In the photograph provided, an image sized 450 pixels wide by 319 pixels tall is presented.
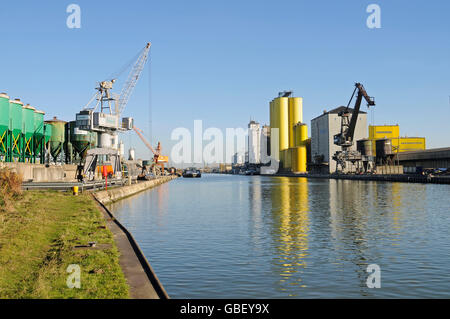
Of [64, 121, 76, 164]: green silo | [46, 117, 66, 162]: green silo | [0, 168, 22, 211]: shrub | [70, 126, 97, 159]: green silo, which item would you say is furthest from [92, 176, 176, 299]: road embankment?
[64, 121, 76, 164]: green silo

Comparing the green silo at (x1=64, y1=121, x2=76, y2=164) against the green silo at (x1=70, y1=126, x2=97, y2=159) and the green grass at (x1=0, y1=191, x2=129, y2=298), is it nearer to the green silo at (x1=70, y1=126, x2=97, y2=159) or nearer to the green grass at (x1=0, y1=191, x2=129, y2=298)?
the green silo at (x1=70, y1=126, x2=97, y2=159)

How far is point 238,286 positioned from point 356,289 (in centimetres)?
383

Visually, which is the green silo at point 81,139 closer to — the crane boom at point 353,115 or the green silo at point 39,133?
the green silo at point 39,133

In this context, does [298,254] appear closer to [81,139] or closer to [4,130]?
[4,130]

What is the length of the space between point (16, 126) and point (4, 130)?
6.72 meters

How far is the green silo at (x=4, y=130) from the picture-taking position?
310ft

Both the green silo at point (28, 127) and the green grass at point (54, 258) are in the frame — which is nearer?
the green grass at point (54, 258)

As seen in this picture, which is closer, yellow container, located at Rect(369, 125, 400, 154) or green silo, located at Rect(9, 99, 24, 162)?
green silo, located at Rect(9, 99, 24, 162)

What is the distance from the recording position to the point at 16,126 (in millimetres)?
103250

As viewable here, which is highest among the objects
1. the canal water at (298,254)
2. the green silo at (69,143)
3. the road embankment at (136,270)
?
the green silo at (69,143)

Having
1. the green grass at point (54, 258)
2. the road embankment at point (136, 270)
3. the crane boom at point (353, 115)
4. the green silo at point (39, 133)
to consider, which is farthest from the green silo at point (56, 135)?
the road embankment at point (136, 270)

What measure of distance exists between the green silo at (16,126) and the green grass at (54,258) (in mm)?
83282

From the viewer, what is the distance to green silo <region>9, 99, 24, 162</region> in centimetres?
10150

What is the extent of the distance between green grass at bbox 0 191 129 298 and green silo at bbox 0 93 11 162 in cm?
7672
